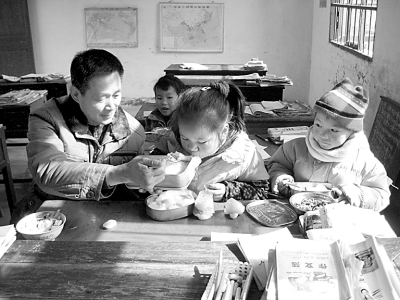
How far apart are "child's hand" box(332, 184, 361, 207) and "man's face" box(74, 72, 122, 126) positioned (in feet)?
3.54

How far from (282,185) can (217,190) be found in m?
0.32

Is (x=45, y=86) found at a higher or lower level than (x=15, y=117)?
higher

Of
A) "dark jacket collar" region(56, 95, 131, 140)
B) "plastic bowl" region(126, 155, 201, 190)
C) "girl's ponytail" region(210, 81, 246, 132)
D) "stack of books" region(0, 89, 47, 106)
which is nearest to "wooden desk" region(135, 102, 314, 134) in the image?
"girl's ponytail" region(210, 81, 246, 132)

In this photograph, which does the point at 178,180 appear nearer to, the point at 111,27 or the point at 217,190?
the point at 217,190

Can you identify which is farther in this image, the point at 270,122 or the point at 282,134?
the point at 270,122

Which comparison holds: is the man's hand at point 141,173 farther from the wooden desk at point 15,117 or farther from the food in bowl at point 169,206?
the wooden desk at point 15,117

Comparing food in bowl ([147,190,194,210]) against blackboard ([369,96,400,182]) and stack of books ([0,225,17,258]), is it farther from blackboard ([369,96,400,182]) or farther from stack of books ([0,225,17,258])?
blackboard ([369,96,400,182])

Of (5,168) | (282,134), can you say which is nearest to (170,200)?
(282,134)

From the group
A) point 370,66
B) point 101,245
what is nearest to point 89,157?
point 101,245

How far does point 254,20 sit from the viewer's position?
7.62 m

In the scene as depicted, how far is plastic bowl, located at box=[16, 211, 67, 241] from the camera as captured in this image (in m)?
1.50

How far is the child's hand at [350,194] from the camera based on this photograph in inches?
69.8

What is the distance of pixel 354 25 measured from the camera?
5.78m

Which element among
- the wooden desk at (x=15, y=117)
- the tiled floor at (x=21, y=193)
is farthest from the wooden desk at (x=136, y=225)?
the wooden desk at (x=15, y=117)
